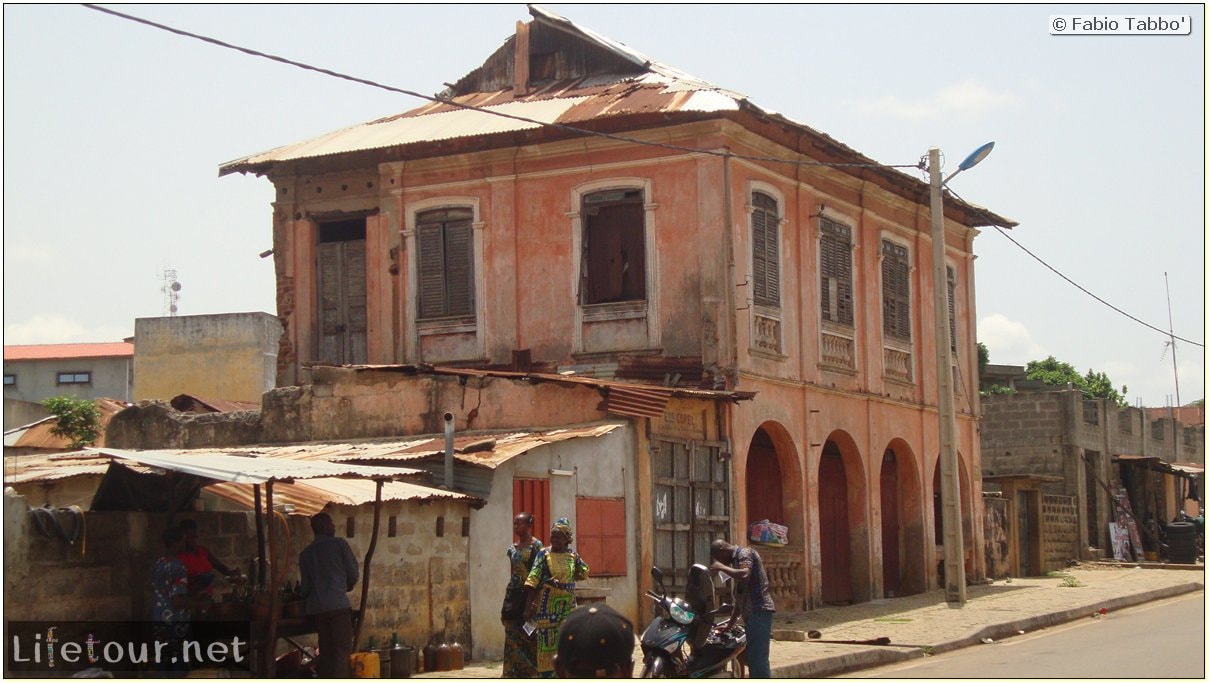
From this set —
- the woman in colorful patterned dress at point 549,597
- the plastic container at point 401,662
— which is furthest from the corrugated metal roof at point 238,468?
the woman in colorful patterned dress at point 549,597

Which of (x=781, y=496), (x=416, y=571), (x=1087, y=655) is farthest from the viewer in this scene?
(x=781, y=496)

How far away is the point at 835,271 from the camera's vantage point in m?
24.6

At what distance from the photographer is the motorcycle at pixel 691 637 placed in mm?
11625

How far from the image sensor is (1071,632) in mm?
19141

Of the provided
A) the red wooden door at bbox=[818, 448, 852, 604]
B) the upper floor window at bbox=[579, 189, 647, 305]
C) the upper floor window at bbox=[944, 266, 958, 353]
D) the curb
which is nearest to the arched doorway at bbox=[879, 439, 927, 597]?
the red wooden door at bbox=[818, 448, 852, 604]

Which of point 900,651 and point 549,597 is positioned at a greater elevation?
point 549,597

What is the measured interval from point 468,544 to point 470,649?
1.03 metres

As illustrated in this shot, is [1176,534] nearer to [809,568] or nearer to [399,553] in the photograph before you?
[809,568]

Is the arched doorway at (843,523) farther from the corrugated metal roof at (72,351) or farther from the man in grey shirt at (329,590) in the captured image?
the corrugated metal roof at (72,351)

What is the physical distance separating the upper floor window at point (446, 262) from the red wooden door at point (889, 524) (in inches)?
308

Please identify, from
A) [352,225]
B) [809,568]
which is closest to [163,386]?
[352,225]

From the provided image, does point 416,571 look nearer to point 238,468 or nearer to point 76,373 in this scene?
point 238,468

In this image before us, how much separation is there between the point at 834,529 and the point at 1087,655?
32.0ft

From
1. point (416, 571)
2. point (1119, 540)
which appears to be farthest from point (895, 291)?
point (1119, 540)
